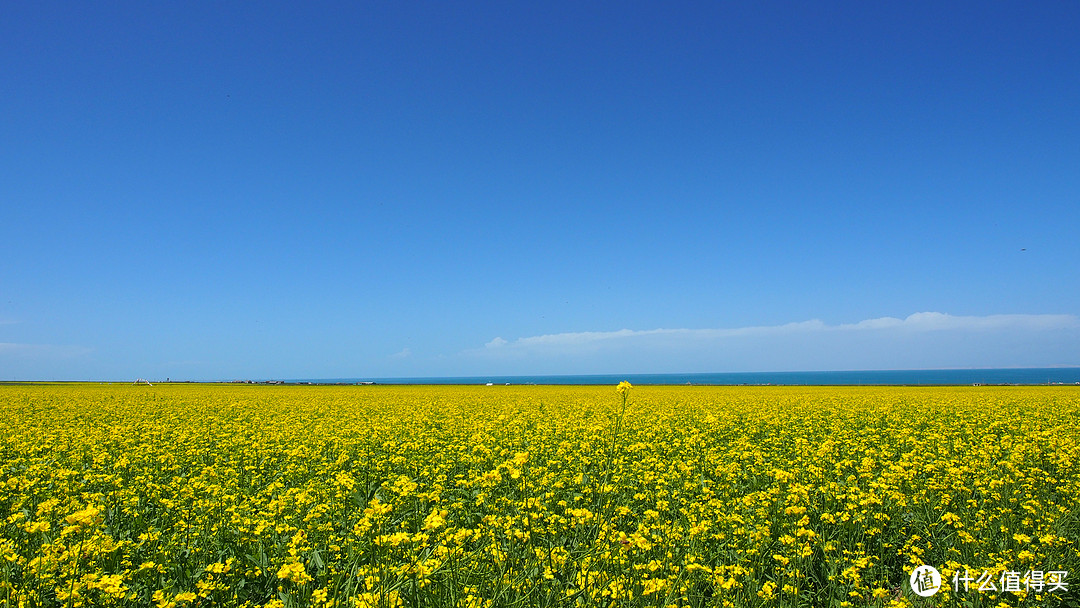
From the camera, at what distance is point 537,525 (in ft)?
18.0

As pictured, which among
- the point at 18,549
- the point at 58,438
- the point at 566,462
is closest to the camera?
the point at 18,549

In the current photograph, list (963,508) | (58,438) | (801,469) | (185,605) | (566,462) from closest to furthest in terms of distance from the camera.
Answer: (185,605), (963,508), (801,469), (566,462), (58,438)

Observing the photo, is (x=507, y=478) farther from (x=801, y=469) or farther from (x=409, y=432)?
(x=409, y=432)

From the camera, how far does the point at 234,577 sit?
16.0ft

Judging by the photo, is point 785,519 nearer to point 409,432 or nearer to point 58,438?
point 409,432

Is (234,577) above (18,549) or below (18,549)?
below

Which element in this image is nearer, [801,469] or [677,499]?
[677,499]

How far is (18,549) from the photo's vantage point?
4812mm

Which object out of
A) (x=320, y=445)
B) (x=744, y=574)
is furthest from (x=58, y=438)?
(x=744, y=574)

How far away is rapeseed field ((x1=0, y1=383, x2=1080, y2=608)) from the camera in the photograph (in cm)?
435

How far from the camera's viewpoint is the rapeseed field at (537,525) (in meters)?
4.35

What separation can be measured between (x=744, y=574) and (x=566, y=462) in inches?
200

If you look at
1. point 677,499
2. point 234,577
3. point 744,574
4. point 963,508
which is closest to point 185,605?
point 234,577

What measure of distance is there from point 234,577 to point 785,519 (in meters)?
6.20
